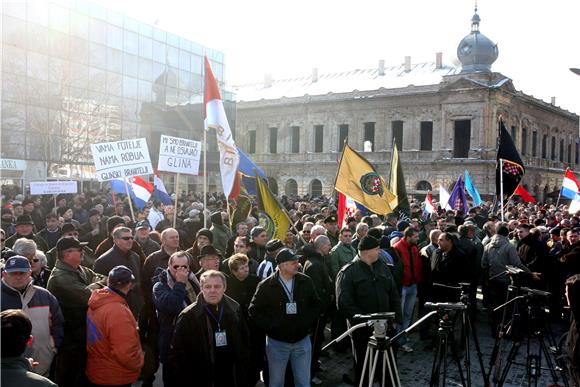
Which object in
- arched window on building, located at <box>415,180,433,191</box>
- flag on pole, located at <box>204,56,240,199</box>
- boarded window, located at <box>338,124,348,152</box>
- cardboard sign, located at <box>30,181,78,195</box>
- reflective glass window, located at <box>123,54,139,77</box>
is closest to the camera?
flag on pole, located at <box>204,56,240,199</box>

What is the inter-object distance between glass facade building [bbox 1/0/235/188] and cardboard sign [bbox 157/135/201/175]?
18.8m

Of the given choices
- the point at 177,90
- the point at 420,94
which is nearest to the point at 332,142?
the point at 420,94

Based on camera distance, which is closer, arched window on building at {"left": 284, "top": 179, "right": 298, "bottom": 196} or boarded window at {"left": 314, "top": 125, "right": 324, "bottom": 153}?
boarded window at {"left": 314, "top": 125, "right": 324, "bottom": 153}

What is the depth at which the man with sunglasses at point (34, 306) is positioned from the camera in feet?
14.1

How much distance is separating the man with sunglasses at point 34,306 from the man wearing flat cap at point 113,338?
0.37m

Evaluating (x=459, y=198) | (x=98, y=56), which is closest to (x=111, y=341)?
(x=459, y=198)

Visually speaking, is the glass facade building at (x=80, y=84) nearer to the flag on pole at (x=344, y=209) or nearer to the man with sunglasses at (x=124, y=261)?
the flag on pole at (x=344, y=209)

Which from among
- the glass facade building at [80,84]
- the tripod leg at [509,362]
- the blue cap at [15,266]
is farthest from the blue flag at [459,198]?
the glass facade building at [80,84]

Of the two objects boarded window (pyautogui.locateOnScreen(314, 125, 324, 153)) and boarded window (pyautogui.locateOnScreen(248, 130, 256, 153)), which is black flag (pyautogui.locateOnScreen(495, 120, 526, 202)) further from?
boarded window (pyautogui.locateOnScreen(248, 130, 256, 153))

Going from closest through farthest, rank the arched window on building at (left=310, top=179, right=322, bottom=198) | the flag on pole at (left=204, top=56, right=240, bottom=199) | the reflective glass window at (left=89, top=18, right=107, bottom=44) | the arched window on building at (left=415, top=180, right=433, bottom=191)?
the flag on pole at (left=204, top=56, right=240, bottom=199) → the reflective glass window at (left=89, top=18, right=107, bottom=44) → the arched window on building at (left=415, top=180, right=433, bottom=191) → the arched window on building at (left=310, top=179, right=322, bottom=198)

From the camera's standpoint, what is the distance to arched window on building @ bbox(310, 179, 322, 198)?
4481cm

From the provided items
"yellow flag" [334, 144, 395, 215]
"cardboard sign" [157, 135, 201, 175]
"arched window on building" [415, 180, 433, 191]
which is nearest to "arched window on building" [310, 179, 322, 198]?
"arched window on building" [415, 180, 433, 191]

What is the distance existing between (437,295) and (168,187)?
108ft

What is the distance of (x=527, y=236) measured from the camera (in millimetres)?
9281
